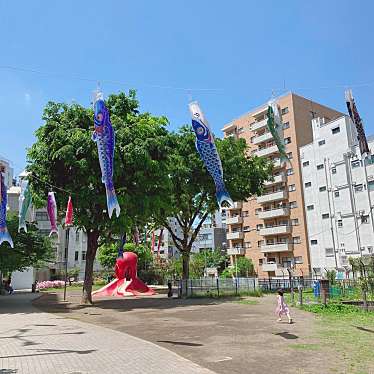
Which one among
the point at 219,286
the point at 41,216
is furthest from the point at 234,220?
the point at 219,286

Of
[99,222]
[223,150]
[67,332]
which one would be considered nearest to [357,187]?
[223,150]

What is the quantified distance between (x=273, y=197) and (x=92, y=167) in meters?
39.5

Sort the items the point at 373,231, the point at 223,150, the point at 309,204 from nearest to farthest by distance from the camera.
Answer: the point at 223,150 < the point at 373,231 < the point at 309,204

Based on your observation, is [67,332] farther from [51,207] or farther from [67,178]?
[67,178]

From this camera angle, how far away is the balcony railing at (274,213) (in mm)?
55969

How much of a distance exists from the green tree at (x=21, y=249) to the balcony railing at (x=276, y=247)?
35676 millimetres

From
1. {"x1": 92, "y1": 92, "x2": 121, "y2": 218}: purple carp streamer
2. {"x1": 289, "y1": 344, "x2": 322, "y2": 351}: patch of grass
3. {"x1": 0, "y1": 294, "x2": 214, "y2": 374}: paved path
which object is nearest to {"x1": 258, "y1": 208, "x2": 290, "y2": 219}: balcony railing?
{"x1": 92, "y1": 92, "x2": 121, "y2": 218}: purple carp streamer

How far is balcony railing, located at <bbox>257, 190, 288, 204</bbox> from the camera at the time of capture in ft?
186

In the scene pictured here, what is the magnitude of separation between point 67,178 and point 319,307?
51.7ft

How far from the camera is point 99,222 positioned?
24281 millimetres

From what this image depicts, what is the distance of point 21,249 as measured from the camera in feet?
87.1

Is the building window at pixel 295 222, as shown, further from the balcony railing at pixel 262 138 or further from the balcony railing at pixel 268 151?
the balcony railing at pixel 262 138

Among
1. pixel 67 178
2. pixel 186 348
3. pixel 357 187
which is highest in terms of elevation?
pixel 357 187

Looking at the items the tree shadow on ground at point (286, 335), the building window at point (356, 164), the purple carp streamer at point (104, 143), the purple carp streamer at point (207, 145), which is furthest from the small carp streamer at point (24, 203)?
the building window at point (356, 164)
